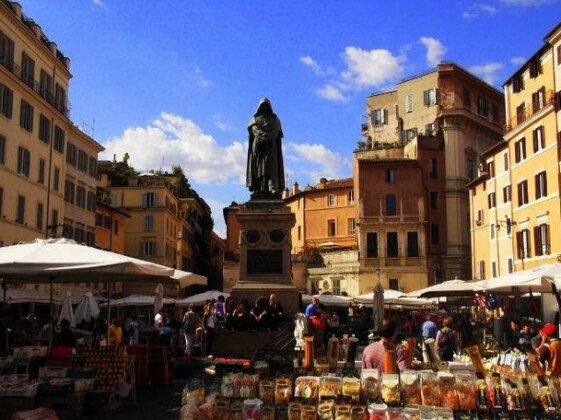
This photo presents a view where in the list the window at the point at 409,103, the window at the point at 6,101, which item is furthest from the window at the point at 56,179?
the window at the point at 409,103

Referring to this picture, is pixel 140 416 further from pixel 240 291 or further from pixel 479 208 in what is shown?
pixel 479 208

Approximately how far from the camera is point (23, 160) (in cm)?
3938

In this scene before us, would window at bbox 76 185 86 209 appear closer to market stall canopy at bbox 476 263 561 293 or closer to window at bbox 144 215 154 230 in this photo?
window at bbox 144 215 154 230

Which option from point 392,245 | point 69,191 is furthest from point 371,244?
point 69,191

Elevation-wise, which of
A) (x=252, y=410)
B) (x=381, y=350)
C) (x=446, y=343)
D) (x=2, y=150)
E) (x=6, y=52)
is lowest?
(x=252, y=410)

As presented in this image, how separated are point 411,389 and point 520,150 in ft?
132

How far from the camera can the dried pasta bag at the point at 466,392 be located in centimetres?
615

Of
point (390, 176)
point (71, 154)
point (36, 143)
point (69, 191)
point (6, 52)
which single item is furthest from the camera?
point (390, 176)

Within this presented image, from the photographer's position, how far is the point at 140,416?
32.6 feet

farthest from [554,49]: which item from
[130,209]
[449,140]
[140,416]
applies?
[130,209]

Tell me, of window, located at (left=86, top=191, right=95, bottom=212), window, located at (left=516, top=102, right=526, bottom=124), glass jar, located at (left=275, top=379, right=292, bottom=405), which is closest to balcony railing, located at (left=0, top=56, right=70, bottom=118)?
window, located at (left=86, top=191, right=95, bottom=212)

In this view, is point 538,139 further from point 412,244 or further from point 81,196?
point 81,196

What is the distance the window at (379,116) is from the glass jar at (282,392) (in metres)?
65.9

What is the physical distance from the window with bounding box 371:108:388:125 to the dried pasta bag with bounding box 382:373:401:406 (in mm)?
65868
